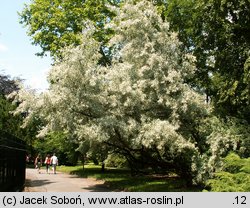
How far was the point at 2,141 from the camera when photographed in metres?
12.6

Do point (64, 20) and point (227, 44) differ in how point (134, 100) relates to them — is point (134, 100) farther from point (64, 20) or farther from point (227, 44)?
point (64, 20)

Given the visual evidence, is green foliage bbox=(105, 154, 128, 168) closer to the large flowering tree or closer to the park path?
the park path

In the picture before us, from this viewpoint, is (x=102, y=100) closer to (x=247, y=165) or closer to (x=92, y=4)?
(x=247, y=165)

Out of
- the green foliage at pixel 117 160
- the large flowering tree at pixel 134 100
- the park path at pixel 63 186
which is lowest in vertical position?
the park path at pixel 63 186

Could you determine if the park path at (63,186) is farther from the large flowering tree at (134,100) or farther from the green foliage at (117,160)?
the large flowering tree at (134,100)

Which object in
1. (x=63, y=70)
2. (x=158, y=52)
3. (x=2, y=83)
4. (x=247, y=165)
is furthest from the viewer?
(x=2, y=83)

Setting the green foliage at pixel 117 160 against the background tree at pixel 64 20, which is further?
the background tree at pixel 64 20

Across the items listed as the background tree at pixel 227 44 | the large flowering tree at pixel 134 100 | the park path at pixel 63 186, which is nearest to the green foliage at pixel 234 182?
the large flowering tree at pixel 134 100

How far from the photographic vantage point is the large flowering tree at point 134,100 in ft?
61.8

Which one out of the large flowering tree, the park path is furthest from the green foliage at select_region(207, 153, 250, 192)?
the park path

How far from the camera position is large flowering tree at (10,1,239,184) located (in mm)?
18844

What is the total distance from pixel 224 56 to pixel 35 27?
18.9 metres

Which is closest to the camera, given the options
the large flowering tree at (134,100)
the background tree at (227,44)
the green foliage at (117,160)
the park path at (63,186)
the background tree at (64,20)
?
the large flowering tree at (134,100)

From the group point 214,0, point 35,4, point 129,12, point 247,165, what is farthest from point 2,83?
point 247,165
